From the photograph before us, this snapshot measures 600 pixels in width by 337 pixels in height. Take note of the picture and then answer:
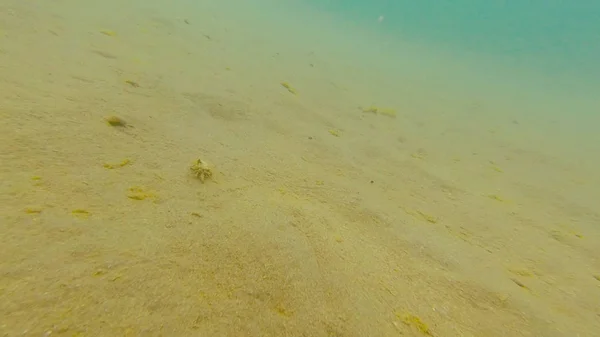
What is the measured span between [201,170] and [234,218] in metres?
0.54

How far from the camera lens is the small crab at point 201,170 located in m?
2.19

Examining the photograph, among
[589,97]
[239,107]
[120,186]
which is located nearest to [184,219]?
[120,186]

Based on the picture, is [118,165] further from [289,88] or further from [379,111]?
[379,111]

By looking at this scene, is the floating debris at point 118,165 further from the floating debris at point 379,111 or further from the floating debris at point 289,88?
the floating debris at point 379,111

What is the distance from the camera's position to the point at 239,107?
3.95m

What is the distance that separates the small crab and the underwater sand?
0.06 metres

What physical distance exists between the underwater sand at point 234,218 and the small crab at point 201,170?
62mm

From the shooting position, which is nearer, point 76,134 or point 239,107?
point 76,134

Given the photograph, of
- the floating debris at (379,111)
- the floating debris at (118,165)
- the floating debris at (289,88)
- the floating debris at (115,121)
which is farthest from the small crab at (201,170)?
the floating debris at (379,111)

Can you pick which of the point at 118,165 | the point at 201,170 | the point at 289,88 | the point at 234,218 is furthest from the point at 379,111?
the point at 118,165

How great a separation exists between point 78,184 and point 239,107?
2.48m

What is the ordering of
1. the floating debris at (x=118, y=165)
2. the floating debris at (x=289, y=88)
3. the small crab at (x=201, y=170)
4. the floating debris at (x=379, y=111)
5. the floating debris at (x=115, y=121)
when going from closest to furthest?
the floating debris at (x=118, y=165) < the small crab at (x=201, y=170) < the floating debris at (x=115, y=121) < the floating debris at (x=289, y=88) < the floating debris at (x=379, y=111)

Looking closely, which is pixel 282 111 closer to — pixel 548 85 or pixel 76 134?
pixel 76 134

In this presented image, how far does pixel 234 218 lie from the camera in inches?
75.7
